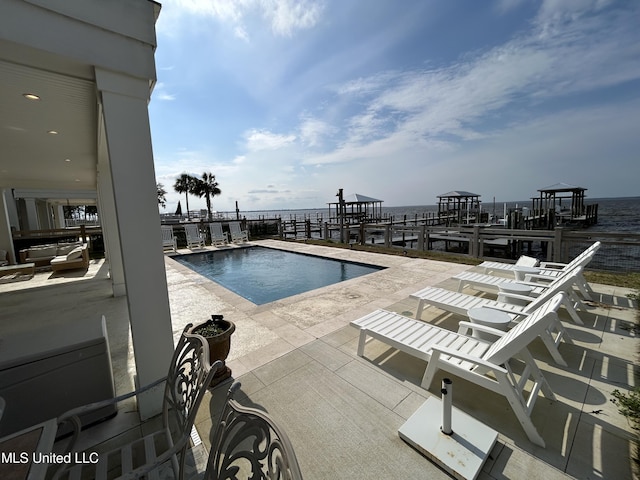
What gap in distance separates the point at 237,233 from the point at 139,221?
1149 cm

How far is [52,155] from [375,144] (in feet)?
47.0

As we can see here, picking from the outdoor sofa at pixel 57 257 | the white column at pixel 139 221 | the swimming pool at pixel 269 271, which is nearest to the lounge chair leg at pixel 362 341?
the white column at pixel 139 221

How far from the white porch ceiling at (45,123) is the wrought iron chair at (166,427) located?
243 centimetres

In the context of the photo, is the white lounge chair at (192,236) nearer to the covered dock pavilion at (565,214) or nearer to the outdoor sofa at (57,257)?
the outdoor sofa at (57,257)

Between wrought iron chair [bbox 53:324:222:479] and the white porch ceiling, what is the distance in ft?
7.98

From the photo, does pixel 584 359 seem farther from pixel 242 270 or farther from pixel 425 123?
pixel 425 123

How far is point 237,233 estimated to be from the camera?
13.2 m

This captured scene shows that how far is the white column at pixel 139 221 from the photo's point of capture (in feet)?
6.37

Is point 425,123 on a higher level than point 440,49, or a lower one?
lower

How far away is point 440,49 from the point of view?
8625 mm

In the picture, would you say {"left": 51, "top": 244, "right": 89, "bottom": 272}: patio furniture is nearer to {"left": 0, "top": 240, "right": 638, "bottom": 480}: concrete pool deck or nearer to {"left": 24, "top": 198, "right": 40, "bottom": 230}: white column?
{"left": 0, "top": 240, "right": 638, "bottom": 480}: concrete pool deck

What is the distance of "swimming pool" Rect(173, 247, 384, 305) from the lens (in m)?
6.71

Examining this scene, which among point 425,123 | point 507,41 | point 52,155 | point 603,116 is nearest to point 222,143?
point 52,155

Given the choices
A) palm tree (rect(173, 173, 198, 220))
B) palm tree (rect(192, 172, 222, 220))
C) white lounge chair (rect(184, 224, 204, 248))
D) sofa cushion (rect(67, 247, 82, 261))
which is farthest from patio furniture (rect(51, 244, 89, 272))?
palm tree (rect(173, 173, 198, 220))
